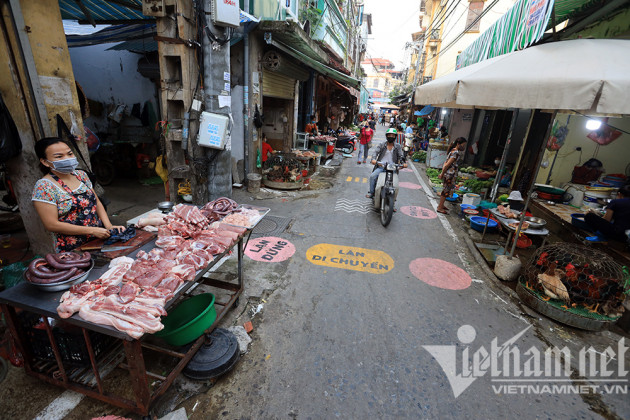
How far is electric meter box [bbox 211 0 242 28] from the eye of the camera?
4945 millimetres

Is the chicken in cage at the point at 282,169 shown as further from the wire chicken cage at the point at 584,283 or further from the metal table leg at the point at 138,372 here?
the metal table leg at the point at 138,372

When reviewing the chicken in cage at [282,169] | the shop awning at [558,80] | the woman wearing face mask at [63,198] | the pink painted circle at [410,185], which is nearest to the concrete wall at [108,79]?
the chicken in cage at [282,169]

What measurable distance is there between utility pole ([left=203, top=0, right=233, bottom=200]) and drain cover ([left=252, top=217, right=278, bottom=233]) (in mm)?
1176

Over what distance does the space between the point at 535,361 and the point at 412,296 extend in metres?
1.66

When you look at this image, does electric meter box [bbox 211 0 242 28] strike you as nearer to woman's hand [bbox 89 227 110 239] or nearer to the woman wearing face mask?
the woman wearing face mask

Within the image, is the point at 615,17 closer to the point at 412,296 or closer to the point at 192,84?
the point at 412,296

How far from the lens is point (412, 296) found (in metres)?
4.64

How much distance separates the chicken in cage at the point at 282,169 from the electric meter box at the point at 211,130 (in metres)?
4.20

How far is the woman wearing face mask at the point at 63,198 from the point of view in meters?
2.99

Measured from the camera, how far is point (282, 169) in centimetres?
987

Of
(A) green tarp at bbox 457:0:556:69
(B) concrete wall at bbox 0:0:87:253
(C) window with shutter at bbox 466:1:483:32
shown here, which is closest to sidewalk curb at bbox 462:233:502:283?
(A) green tarp at bbox 457:0:556:69

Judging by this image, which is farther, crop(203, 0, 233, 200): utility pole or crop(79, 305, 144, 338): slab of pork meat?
crop(203, 0, 233, 200): utility pole

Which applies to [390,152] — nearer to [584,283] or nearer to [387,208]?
[387,208]

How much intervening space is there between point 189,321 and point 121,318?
1.05m
